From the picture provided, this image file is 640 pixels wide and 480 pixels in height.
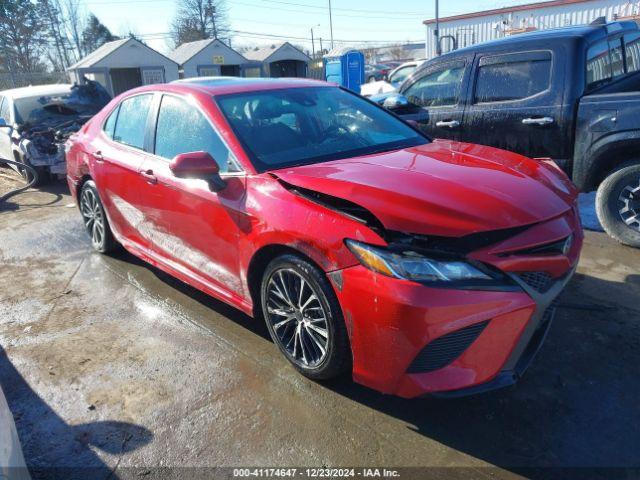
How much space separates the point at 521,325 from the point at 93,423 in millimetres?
2254

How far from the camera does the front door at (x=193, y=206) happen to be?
3.09 metres

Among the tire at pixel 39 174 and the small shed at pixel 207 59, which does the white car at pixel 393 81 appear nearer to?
the tire at pixel 39 174

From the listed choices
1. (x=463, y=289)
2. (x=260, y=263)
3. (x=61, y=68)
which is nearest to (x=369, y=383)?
(x=463, y=289)

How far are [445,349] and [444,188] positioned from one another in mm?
805

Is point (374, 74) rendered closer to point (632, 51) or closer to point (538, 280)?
point (632, 51)

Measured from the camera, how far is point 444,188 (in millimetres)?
2557

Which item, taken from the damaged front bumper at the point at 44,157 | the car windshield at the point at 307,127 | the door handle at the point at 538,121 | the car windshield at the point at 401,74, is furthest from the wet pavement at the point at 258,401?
the car windshield at the point at 401,74

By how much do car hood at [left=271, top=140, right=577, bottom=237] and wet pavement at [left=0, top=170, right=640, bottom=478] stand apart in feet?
3.25

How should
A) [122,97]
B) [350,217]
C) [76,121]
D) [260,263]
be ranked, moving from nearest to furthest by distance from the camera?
[350,217] → [260,263] → [122,97] → [76,121]

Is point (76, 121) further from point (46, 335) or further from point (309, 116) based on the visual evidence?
point (309, 116)

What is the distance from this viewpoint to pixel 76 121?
8.80 m

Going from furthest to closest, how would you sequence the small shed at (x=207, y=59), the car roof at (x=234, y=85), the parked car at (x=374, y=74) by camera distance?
the small shed at (x=207, y=59)
the parked car at (x=374, y=74)
the car roof at (x=234, y=85)

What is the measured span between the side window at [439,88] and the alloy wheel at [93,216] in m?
3.56

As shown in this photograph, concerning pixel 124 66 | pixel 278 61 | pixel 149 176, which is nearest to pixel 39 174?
pixel 149 176
